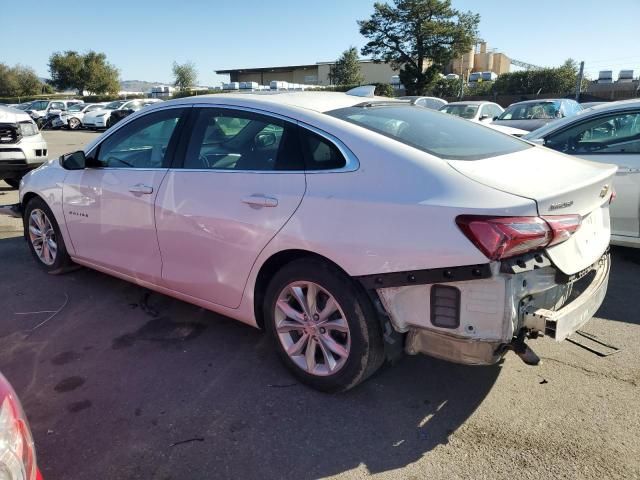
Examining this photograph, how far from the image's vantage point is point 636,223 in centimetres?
477

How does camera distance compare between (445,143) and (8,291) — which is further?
(8,291)

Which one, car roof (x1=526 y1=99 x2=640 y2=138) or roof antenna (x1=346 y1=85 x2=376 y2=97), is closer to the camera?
roof antenna (x1=346 y1=85 x2=376 y2=97)

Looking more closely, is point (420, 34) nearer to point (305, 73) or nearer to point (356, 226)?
point (305, 73)

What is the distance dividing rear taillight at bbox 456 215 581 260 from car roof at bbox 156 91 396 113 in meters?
1.24

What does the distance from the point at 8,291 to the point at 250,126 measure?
9.39 ft

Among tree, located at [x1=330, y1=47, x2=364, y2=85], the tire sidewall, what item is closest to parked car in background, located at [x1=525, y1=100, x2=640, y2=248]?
the tire sidewall

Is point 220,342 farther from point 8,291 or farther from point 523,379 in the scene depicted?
point 8,291

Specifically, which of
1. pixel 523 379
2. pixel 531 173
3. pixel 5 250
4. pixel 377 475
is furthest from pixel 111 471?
pixel 5 250

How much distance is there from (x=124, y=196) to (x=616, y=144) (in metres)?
4.59

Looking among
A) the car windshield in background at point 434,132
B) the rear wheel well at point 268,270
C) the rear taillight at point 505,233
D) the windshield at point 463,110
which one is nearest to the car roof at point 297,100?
the car windshield in background at point 434,132

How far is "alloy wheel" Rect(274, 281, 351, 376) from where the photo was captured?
2811mm

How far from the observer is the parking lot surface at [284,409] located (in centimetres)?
241

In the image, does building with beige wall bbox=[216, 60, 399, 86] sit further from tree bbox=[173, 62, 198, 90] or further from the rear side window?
the rear side window

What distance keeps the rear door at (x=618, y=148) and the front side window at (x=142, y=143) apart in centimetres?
393
